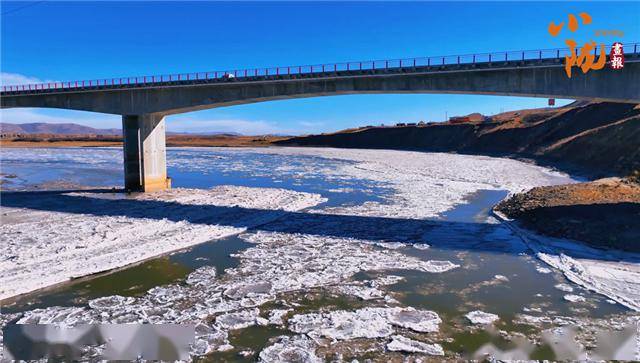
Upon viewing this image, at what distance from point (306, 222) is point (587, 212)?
11127mm

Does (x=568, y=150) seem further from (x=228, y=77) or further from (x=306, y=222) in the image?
(x=306, y=222)

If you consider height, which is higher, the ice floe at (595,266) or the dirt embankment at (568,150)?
the dirt embankment at (568,150)

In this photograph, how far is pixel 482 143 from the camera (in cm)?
7481

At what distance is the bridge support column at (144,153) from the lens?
29.4m

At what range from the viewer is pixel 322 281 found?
10.9 metres

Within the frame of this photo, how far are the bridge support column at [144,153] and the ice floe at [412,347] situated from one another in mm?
24990

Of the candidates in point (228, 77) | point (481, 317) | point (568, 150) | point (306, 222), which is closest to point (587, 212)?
point (306, 222)

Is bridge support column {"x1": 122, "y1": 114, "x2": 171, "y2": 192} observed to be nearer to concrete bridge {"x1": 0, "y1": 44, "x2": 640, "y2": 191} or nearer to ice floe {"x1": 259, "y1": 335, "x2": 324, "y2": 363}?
concrete bridge {"x1": 0, "y1": 44, "x2": 640, "y2": 191}

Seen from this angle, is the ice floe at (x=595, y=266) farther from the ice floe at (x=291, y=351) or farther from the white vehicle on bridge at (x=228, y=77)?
the white vehicle on bridge at (x=228, y=77)

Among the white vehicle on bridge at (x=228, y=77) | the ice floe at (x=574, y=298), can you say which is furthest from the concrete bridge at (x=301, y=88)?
the ice floe at (x=574, y=298)

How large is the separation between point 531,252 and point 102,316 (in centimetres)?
1185

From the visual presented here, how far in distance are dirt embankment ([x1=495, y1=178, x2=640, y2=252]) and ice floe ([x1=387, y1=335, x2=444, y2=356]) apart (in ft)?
31.2

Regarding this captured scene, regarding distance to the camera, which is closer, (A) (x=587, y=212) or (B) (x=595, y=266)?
(B) (x=595, y=266)

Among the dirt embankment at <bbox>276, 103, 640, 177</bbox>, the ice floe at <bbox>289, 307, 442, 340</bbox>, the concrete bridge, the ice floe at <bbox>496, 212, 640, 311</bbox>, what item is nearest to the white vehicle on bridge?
the concrete bridge
